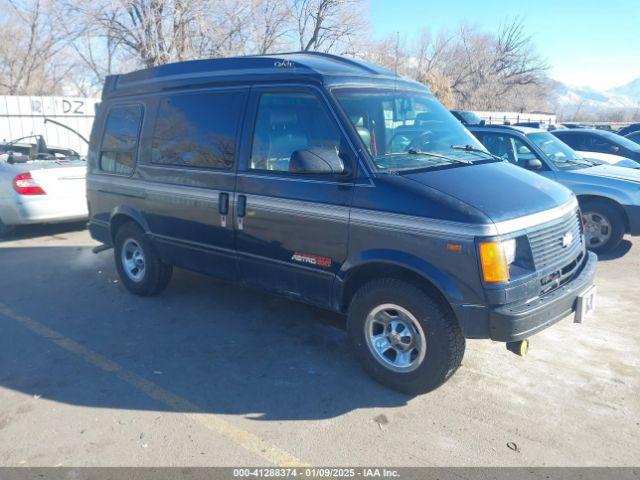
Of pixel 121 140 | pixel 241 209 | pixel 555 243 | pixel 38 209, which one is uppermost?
pixel 121 140

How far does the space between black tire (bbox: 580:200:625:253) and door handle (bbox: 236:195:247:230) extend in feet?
17.4

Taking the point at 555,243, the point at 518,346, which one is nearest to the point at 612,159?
the point at 555,243

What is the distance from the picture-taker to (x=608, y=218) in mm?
7332

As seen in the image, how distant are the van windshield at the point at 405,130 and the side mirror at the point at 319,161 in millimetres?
259

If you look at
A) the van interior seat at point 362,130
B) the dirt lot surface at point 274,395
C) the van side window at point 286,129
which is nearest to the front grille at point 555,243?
the dirt lot surface at point 274,395

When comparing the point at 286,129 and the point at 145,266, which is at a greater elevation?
the point at 286,129

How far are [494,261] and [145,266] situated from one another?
A: 381 cm

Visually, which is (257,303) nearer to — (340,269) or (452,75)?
(340,269)

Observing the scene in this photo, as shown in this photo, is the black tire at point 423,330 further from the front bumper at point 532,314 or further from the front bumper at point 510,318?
the front bumper at point 532,314

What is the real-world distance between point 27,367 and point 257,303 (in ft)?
7.25

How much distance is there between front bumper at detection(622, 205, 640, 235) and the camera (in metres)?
7.10

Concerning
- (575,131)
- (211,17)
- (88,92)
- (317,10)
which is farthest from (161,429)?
(88,92)

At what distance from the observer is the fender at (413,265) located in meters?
3.37

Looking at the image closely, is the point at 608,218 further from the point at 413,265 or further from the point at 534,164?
the point at 413,265
